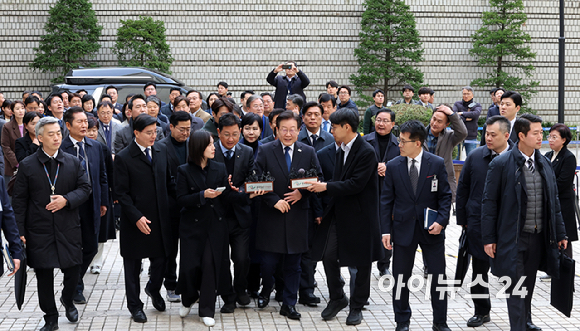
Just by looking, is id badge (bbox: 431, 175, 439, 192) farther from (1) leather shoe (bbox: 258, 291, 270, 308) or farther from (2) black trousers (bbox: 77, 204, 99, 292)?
(2) black trousers (bbox: 77, 204, 99, 292)

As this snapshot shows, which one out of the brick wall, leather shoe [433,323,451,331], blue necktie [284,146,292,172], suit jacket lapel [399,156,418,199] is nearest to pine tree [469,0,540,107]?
the brick wall

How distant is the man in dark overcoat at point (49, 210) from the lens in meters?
4.91

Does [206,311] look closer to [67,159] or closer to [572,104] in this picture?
[67,159]

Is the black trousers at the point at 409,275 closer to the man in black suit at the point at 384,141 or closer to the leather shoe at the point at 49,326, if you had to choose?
the man in black suit at the point at 384,141

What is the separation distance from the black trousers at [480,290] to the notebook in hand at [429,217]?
83cm

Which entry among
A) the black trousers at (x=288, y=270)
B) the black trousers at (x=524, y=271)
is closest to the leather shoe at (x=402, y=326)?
the black trousers at (x=524, y=271)

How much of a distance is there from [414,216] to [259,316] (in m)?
1.75

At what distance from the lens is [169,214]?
5.58 metres

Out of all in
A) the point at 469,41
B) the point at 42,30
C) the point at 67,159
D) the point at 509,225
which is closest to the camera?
the point at 509,225

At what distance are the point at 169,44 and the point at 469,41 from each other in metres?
11.6

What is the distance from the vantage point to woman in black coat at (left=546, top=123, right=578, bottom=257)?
6129mm

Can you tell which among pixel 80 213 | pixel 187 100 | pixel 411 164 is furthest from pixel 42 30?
pixel 411 164

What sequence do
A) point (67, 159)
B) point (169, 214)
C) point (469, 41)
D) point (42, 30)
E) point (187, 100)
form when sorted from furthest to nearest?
1. point (469, 41)
2. point (42, 30)
3. point (187, 100)
4. point (169, 214)
5. point (67, 159)

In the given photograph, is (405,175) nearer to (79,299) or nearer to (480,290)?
(480,290)
